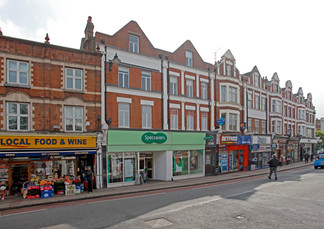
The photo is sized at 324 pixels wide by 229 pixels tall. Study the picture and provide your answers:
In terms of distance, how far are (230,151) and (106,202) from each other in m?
18.4

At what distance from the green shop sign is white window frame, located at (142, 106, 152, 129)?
91 cm

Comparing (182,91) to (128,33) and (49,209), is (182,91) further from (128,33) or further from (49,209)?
(49,209)

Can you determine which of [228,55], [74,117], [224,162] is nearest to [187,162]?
[224,162]

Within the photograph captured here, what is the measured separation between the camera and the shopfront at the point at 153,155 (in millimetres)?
18719

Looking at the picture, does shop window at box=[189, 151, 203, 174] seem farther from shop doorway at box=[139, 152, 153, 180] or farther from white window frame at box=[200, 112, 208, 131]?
shop doorway at box=[139, 152, 153, 180]

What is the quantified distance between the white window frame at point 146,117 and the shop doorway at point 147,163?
8.25 feet

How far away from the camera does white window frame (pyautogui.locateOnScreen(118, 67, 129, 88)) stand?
19703 millimetres

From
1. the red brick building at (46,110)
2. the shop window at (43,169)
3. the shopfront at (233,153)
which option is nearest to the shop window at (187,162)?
the shopfront at (233,153)

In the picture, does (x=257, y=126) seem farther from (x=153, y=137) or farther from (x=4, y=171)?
(x=4, y=171)

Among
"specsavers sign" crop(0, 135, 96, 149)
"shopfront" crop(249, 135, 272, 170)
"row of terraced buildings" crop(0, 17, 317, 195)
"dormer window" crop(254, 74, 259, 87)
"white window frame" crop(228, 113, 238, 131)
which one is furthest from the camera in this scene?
"dormer window" crop(254, 74, 259, 87)

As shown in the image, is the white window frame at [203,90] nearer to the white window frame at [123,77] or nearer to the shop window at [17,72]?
the white window frame at [123,77]

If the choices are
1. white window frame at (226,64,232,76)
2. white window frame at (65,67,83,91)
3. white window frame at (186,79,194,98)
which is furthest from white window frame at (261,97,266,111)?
white window frame at (65,67,83,91)

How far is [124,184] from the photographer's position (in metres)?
19.0

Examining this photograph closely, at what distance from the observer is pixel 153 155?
22.4m
